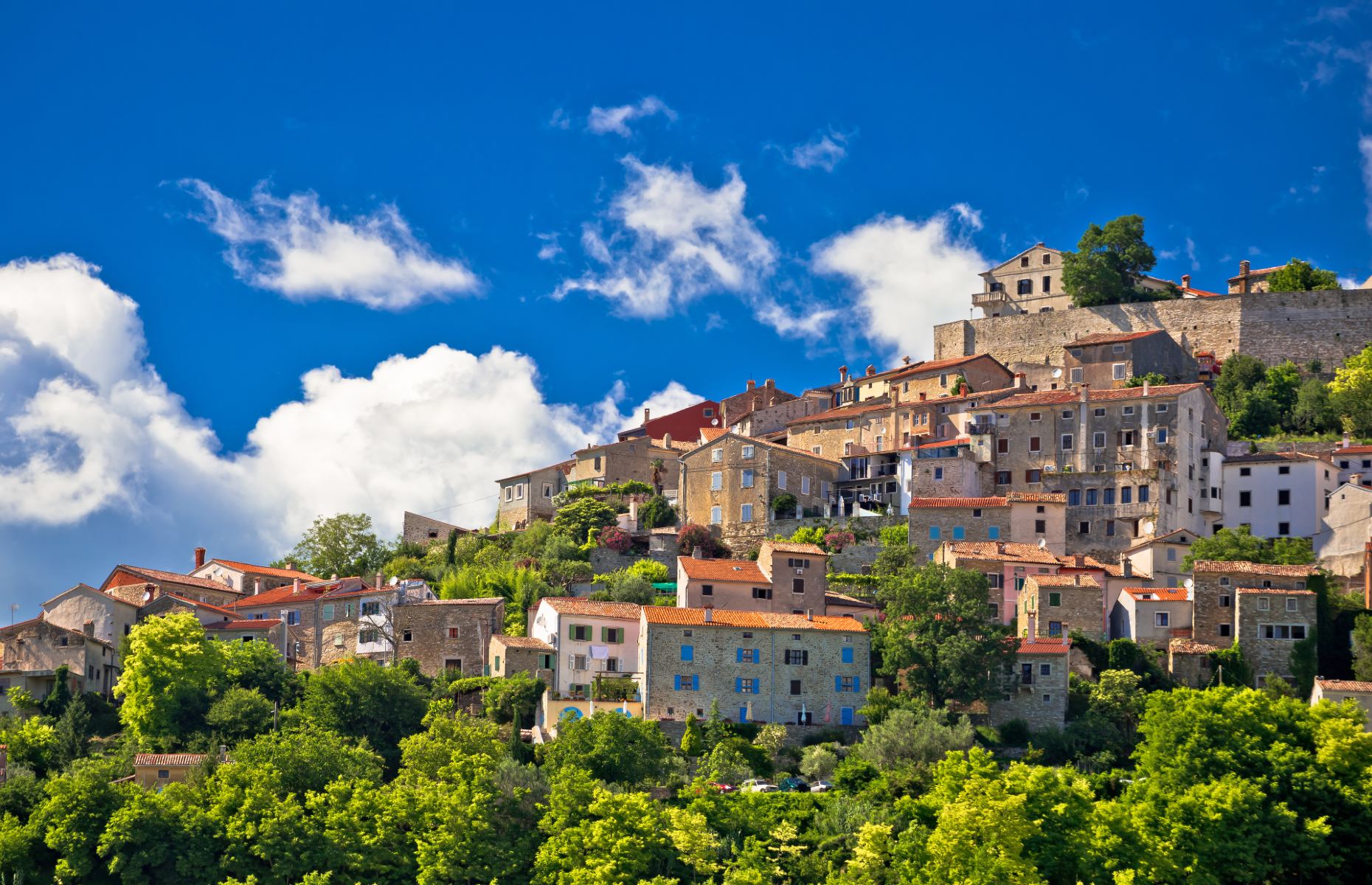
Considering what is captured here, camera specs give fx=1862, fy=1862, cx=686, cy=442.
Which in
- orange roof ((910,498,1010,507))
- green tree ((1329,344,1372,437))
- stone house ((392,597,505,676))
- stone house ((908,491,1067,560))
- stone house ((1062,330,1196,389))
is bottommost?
stone house ((392,597,505,676))

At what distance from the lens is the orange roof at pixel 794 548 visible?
242 ft

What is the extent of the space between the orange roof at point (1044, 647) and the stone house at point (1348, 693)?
8606mm

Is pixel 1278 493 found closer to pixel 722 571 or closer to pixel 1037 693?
pixel 1037 693

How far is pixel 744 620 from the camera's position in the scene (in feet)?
226

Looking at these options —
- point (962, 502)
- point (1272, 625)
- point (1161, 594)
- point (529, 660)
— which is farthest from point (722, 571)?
point (1272, 625)

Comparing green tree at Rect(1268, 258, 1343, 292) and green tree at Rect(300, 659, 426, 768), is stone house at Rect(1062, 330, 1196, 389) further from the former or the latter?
green tree at Rect(300, 659, 426, 768)

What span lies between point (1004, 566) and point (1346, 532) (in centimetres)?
1509

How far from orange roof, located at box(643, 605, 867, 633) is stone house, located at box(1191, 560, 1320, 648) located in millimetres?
12627

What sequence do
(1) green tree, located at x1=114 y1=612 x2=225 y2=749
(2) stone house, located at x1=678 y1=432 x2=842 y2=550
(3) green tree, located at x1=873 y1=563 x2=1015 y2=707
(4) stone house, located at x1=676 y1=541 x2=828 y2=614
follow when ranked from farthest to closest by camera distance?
(2) stone house, located at x1=678 y1=432 x2=842 y2=550 < (4) stone house, located at x1=676 y1=541 x2=828 y2=614 < (1) green tree, located at x1=114 y1=612 x2=225 y2=749 < (3) green tree, located at x1=873 y1=563 x2=1015 y2=707

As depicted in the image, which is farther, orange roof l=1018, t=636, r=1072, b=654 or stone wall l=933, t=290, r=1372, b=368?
stone wall l=933, t=290, r=1372, b=368

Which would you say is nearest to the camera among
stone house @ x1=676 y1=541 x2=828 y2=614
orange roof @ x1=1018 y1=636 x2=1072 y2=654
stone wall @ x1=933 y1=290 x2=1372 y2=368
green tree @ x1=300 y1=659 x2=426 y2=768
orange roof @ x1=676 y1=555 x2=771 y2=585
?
orange roof @ x1=1018 y1=636 x2=1072 y2=654

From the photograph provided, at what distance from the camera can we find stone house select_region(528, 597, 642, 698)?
69250 mm

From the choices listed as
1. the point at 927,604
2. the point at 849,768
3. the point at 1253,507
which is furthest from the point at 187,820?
the point at 1253,507

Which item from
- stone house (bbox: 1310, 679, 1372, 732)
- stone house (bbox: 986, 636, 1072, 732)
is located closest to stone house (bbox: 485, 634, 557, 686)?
stone house (bbox: 986, 636, 1072, 732)
